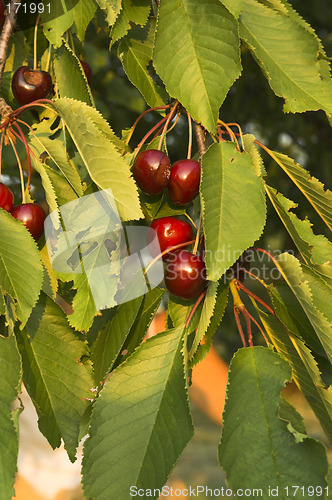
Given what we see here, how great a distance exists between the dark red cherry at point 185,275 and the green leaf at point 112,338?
0.06 m

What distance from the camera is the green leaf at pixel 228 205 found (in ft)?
2.27

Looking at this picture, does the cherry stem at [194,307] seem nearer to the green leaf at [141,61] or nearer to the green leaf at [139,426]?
the green leaf at [139,426]

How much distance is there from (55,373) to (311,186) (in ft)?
1.67

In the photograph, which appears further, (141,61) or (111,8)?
(141,61)

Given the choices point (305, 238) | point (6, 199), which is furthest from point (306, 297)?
point (6, 199)

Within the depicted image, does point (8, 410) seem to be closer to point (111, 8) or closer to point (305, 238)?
point (305, 238)

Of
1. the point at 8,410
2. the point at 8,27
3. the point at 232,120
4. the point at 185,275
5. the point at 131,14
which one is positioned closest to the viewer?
the point at 8,410

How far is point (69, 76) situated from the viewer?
976mm

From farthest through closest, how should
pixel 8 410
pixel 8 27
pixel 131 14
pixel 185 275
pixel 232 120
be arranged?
1. pixel 232 120
2. pixel 8 27
3. pixel 131 14
4. pixel 185 275
5. pixel 8 410

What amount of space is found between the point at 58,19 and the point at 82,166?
0.27 meters

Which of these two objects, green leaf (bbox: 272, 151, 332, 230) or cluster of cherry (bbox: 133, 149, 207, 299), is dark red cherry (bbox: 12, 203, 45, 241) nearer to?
cluster of cherry (bbox: 133, 149, 207, 299)

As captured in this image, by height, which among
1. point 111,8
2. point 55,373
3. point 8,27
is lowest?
point 55,373

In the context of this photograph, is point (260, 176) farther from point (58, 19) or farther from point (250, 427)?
point (58, 19)

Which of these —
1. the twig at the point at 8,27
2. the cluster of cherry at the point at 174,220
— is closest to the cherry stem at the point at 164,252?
the cluster of cherry at the point at 174,220
